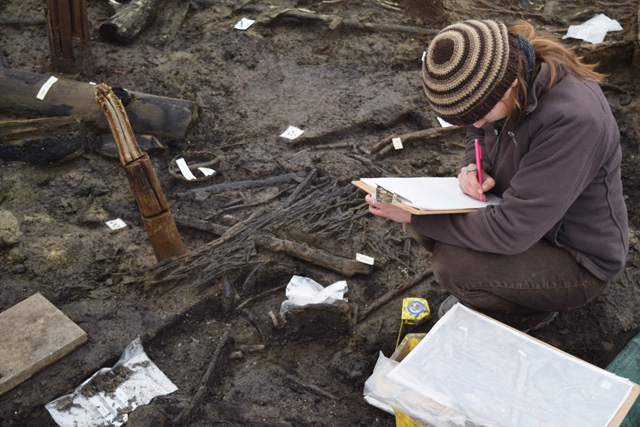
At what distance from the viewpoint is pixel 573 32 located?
724 cm

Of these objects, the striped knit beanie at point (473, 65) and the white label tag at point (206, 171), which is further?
the white label tag at point (206, 171)

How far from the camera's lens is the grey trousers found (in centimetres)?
265

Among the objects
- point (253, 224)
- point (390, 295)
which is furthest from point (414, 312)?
point (253, 224)

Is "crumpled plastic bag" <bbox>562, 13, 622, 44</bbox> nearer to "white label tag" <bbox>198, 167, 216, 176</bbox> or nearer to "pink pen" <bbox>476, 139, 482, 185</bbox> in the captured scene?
"pink pen" <bbox>476, 139, 482, 185</bbox>

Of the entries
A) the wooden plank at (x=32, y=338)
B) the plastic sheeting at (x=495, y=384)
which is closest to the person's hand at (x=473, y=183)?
the plastic sheeting at (x=495, y=384)

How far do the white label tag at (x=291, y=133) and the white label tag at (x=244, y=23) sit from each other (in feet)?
8.35

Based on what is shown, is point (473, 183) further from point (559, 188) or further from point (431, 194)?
point (559, 188)

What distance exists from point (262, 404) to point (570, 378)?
1.63 metres

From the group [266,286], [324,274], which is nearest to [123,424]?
[266,286]

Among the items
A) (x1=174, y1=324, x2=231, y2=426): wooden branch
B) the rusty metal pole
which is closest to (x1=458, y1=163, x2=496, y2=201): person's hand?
(x1=174, y1=324, x2=231, y2=426): wooden branch

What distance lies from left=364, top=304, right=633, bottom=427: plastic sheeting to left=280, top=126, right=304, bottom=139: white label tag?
341cm

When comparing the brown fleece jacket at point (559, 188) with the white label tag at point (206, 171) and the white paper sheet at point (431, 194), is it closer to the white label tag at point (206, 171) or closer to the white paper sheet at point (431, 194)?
the white paper sheet at point (431, 194)

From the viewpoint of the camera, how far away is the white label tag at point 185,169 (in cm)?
485

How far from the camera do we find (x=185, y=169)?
4934 mm
